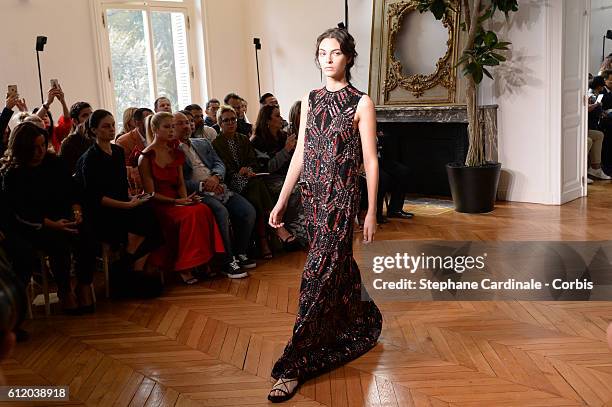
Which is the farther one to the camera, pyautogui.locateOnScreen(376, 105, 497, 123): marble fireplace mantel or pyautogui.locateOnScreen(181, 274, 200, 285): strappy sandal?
pyautogui.locateOnScreen(376, 105, 497, 123): marble fireplace mantel

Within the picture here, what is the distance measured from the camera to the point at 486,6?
20.2 ft

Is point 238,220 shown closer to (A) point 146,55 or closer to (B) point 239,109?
(B) point 239,109

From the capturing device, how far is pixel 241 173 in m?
4.89

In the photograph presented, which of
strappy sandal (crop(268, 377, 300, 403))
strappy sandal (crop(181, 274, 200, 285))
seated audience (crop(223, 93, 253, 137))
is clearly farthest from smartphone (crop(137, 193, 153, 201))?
seated audience (crop(223, 93, 253, 137))

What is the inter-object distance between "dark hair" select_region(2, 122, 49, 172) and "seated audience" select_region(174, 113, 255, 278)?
1.04 meters

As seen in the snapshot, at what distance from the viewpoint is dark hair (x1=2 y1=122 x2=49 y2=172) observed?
370 centimetres

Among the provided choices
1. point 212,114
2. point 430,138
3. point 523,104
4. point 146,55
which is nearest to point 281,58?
point 146,55

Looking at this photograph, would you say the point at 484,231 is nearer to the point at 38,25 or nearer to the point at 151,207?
the point at 151,207

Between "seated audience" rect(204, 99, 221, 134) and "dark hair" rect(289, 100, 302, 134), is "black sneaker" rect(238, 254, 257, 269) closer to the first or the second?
"dark hair" rect(289, 100, 302, 134)

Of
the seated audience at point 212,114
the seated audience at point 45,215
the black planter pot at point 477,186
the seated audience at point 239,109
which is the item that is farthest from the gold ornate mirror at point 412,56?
the seated audience at point 45,215

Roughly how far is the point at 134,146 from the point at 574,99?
166 inches

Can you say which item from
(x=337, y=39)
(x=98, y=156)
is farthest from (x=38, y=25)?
(x=337, y=39)

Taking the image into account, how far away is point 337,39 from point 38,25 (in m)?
5.68

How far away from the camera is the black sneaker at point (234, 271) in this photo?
14.8ft
